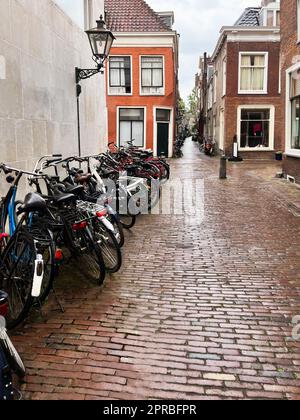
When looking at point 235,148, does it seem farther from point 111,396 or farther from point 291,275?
point 111,396

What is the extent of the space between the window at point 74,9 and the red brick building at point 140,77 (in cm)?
1537

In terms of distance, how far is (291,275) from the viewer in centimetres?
496

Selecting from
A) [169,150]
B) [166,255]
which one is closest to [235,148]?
[169,150]

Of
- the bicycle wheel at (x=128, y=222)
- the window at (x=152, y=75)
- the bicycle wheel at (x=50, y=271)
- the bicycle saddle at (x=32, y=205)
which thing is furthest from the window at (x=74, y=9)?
the window at (x=152, y=75)

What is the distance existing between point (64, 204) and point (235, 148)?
19372 millimetres

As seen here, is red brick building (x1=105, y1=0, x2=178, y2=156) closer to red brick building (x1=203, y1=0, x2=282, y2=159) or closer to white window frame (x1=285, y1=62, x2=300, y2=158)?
red brick building (x1=203, y1=0, x2=282, y2=159)

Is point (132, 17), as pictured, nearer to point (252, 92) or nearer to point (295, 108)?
point (252, 92)

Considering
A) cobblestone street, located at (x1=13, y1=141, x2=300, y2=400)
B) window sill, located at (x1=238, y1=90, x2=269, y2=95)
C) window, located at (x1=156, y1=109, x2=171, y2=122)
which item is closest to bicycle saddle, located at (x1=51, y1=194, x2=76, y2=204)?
cobblestone street, located at (x1=13, y1=141, x2=300, y2=400)

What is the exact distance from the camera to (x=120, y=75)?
983 inches

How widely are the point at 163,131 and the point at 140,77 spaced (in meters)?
3.24

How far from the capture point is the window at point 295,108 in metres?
11.9

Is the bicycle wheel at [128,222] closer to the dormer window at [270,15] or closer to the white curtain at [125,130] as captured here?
the white curtain at [125,130]

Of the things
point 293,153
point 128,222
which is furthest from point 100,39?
point 293,153

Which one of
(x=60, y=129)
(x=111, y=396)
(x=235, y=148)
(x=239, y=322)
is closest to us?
(x=111, y=396)
